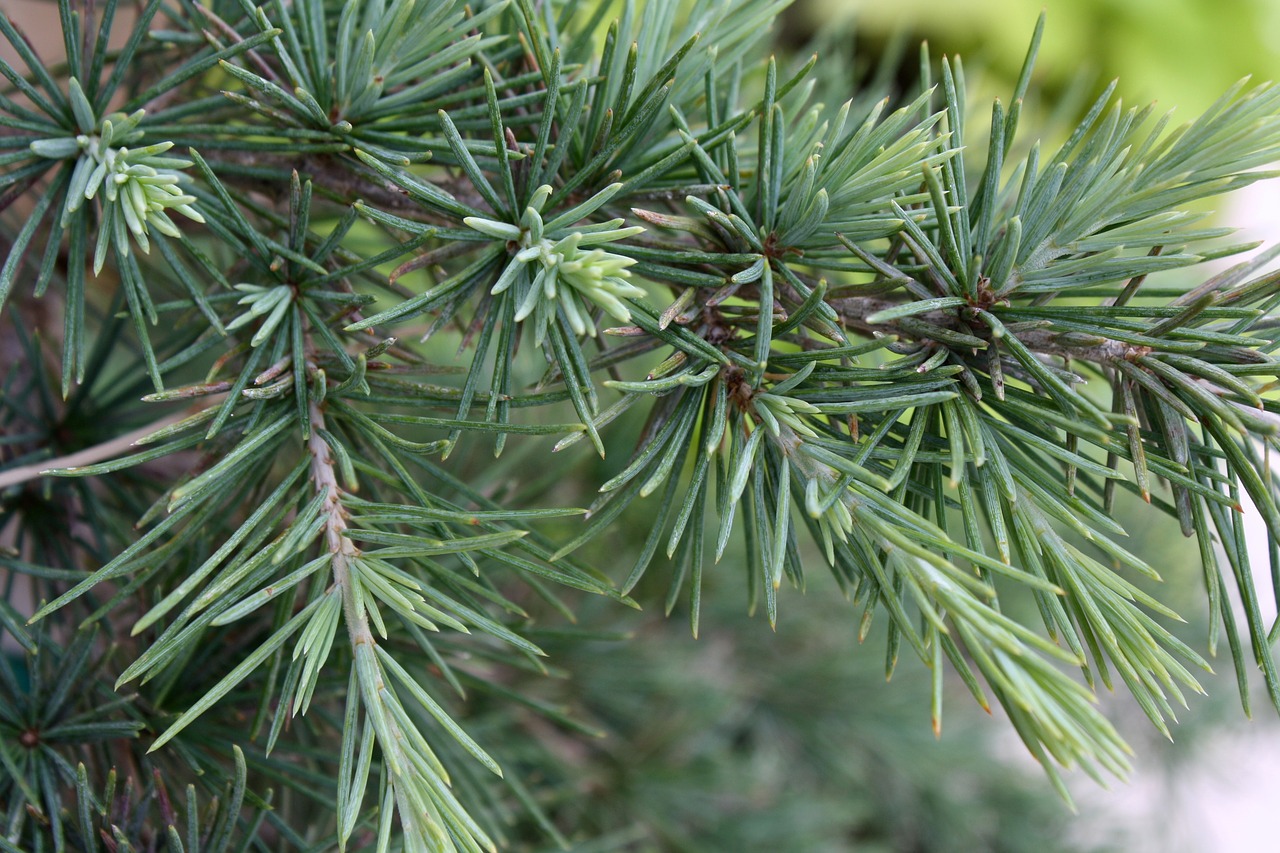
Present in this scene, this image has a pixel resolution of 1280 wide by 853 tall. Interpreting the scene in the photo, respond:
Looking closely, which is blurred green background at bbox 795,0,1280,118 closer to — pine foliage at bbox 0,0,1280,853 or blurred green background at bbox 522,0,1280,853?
blurred green background at bbox 522,0,1280,853

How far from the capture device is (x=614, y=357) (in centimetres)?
24

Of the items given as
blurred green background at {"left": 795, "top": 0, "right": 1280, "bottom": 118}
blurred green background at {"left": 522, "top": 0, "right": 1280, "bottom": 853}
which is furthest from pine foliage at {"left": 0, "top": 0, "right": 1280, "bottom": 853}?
blurred green background at {"left": 795, "top": 0, "right": 1280, "bottom": 118}

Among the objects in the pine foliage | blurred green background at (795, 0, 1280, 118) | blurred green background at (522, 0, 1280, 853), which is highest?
blurred green background at (795, 0, 1280, 118)

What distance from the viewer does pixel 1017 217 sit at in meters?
0.20

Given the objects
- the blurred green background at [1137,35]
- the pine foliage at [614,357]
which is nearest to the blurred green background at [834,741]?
the pine foliage at [614,357]

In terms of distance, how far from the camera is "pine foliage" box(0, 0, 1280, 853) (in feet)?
0.64

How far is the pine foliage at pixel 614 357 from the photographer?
196mm

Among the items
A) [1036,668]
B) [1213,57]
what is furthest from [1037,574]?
[1213,57]

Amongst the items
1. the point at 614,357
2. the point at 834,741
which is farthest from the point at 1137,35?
the point at 614,357

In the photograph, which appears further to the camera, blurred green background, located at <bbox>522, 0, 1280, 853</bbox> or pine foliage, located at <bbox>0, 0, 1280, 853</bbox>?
blurred green background, located at <bbox>522, 0, 1280, 853</bbox>

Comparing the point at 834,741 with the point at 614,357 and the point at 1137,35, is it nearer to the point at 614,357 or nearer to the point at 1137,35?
the point at 614,357

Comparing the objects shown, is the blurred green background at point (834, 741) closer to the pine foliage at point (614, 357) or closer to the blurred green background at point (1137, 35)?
the pine foliage at point (614, 357)

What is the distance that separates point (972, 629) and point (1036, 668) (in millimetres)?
14

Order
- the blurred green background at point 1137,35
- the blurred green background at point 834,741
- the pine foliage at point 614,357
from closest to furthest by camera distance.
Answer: the pine foliage at point 614,357 → the blurred green background at point 834,741 → the blurred green background at point 1137,35
